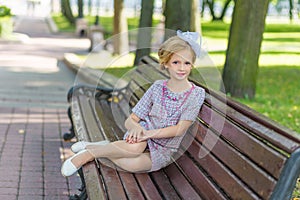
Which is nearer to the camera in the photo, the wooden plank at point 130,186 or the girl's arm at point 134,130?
the wooden plank at point 130,186

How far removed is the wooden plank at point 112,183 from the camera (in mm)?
3441

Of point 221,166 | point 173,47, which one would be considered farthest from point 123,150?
point 221,166

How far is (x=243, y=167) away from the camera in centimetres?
294

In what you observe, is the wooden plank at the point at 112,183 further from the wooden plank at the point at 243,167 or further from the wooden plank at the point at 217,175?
the wooden plank at the point at 243,167

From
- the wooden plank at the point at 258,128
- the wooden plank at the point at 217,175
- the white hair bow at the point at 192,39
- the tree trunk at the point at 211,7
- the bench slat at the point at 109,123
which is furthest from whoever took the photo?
the tree trunk at the point at 211,7

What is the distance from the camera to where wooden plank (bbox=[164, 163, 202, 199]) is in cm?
343

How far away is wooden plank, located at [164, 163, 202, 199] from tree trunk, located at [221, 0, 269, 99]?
527cm

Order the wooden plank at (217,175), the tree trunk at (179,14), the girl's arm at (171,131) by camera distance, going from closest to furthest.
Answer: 1. the wooden plank at (217,175)
2. the girl's arm at (171,131)
3. the tree trunk at (179,14)

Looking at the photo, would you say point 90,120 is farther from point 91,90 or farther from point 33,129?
point 33,129

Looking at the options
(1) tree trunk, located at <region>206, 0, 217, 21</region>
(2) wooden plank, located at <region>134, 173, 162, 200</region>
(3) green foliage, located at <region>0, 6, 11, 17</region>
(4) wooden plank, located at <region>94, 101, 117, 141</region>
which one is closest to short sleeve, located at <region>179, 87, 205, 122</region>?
(2) wooden plank, located at <region>134, 173, 162, 200</region>

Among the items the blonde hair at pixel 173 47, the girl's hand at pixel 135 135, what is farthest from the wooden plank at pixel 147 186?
the blonde hair at pixel 173 47

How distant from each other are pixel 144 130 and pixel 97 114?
1844 millimetres

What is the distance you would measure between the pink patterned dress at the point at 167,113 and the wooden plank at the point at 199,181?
13cm

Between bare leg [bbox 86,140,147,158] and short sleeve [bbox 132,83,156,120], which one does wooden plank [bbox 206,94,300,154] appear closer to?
short sleeve [bbox 132,83,156,120]
